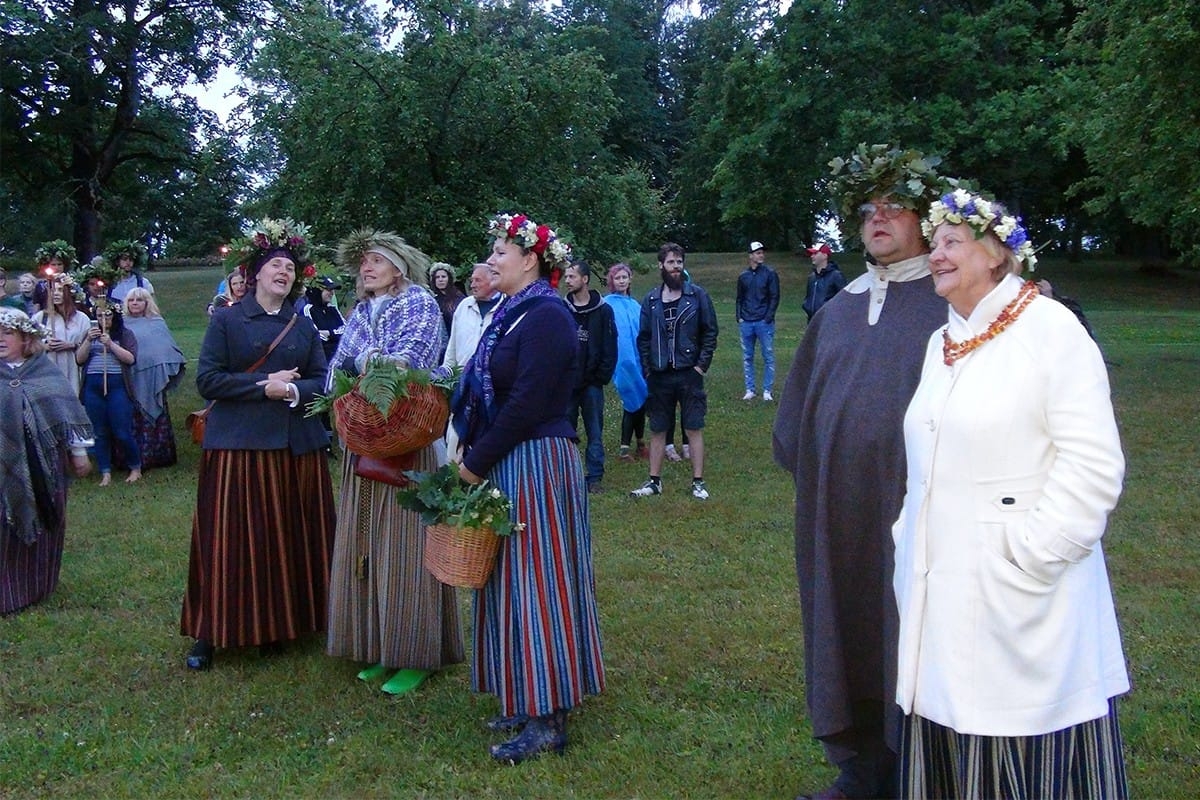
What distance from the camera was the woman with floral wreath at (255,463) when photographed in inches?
211

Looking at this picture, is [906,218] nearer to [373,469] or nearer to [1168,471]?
[373,469]

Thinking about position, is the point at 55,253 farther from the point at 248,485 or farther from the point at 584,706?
the point at 584,706

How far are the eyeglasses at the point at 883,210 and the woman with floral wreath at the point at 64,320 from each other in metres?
8.80

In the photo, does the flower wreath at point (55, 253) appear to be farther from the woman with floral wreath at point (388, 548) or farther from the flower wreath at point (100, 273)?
the woman with floral wreath at point (388, 548)

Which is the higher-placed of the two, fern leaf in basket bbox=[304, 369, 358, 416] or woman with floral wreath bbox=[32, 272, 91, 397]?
woman with floral wreath bbox=[32, 272, 91, 397]

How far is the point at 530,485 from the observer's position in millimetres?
4273

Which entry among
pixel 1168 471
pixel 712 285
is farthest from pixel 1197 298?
pixel 1168 471

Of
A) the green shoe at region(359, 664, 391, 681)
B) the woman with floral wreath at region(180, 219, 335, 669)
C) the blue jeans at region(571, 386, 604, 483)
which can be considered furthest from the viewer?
the blue jeans at region(571, 386, 604, 483)

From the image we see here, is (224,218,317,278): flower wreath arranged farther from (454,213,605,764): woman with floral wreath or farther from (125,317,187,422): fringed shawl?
(125,317,187,422): fringed shawl

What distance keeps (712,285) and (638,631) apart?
3024 centimetres

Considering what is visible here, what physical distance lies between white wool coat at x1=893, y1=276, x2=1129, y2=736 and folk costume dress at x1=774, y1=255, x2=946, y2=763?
0.56 meters

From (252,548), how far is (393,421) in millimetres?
1306

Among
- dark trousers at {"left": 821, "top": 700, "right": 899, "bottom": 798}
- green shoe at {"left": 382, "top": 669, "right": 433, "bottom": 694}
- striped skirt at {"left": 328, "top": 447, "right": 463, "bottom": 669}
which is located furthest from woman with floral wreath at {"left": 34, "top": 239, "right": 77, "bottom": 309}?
dark trousers at {"left": 821, "top": 700, "right": 899, "bottom": 798}

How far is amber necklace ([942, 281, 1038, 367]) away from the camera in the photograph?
280cm
